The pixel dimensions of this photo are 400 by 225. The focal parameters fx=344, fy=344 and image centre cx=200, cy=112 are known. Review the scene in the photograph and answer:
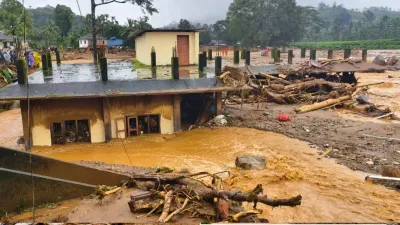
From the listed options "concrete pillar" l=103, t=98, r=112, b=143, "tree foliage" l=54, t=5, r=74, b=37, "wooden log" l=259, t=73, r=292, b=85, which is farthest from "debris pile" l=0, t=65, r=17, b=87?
"tree foliage" l=54, t=5, r=74, b=37

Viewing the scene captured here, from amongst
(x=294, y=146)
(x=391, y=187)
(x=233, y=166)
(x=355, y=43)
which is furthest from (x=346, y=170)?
(x=355, y=43)

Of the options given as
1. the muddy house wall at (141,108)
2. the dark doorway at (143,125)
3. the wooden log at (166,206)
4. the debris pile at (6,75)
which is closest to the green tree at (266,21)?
the debris pile at (6,75)

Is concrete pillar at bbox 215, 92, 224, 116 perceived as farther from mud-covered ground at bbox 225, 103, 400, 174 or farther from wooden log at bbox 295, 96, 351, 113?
wooden log at bbox 295, 96, 351, 113

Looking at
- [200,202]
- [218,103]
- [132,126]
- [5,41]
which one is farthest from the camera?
[5,41]

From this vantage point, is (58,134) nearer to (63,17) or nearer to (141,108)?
(141,108)

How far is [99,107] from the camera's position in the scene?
51.5 ft

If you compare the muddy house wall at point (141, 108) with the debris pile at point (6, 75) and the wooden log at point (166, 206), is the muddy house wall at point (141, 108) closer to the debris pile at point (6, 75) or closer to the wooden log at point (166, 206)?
the wooden log at point (166, 206)

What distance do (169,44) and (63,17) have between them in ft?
171

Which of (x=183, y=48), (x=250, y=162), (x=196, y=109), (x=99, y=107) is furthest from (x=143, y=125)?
(x=183, y=48)

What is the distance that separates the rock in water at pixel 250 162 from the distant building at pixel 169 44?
47.4 feet

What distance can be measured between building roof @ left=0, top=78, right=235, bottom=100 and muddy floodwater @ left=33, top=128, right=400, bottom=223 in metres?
2.30

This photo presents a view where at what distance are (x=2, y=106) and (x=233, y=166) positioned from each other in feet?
65.7

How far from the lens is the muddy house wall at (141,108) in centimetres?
1593

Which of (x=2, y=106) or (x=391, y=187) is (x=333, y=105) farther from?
(x=2, y=106)
